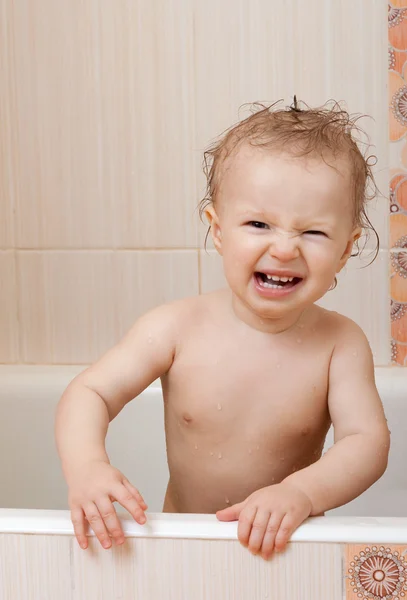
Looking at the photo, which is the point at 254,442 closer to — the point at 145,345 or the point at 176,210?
the point at 145,345

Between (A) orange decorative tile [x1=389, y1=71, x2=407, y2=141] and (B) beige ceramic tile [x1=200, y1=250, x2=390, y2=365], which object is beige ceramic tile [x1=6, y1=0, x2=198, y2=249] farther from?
(A) orange decorative tile [x1=389, y1=71, x2=407, y2=141]

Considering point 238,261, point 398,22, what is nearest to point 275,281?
point 238,261

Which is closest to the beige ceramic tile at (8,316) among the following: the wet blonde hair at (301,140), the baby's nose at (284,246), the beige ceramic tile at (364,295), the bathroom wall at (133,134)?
the bathroom wall at (133,134)

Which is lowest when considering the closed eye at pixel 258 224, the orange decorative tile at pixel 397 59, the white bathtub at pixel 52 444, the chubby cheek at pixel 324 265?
the white bathtub at pixel 52 444

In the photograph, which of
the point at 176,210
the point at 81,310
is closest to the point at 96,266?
the point at 81,310

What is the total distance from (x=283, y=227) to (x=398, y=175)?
2.48 ft

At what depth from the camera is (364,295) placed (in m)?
1.67

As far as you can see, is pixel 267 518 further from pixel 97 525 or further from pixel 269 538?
pixel 97 525

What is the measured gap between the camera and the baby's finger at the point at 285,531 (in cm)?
77

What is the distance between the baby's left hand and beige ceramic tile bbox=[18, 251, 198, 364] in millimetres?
912

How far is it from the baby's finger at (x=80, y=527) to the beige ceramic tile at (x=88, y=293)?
930mm

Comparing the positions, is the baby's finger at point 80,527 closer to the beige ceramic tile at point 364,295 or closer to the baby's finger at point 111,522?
the baby's finger at point 111,522

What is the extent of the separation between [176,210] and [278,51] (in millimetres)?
374

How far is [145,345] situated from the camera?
1.06 meters
